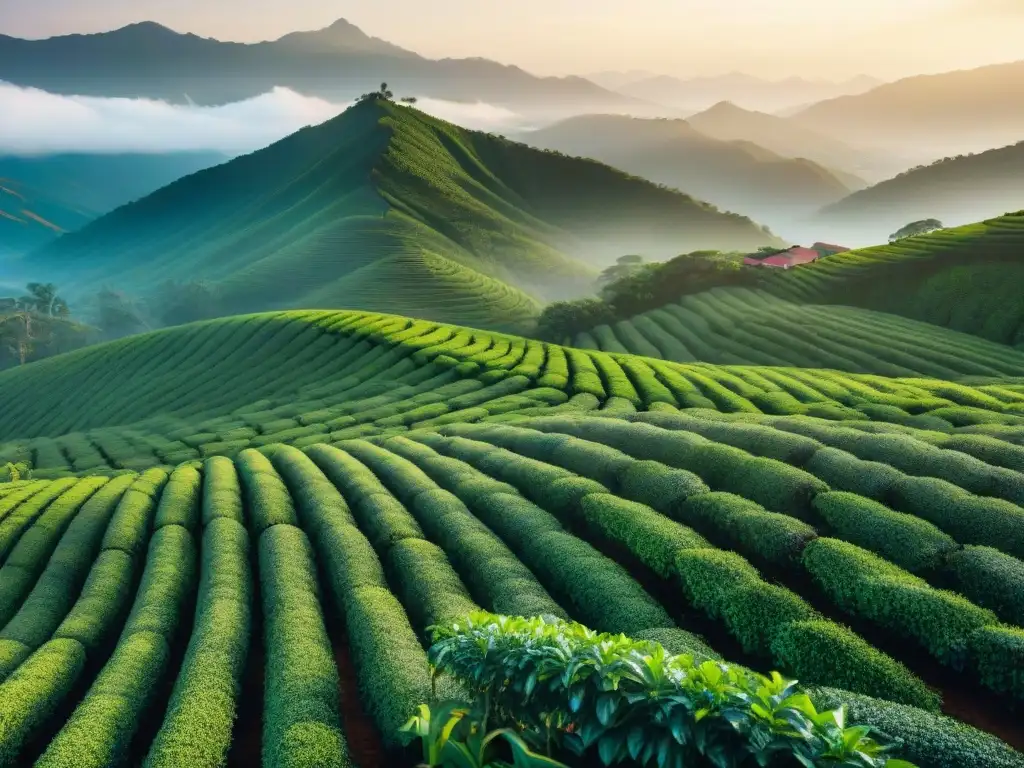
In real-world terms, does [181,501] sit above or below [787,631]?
below

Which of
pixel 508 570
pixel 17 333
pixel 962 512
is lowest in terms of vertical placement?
pixel 508 570

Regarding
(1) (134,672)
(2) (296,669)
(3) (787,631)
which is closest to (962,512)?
(3) (787,631)

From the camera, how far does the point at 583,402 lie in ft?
110

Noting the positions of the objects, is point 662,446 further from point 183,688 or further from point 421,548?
point 183,688

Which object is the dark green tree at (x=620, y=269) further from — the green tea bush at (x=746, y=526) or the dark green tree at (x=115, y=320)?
the green tea bush at (x=746, y=526)

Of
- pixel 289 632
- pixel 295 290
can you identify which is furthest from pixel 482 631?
pixel 295 290

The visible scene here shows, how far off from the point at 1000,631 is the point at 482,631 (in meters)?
8.04

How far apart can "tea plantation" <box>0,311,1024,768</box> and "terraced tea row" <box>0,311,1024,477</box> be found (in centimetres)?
94

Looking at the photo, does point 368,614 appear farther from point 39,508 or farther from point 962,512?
point 39,508

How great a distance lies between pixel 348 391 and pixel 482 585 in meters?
31.6

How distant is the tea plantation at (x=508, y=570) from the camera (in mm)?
10164

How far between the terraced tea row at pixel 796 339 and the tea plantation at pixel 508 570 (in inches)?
736

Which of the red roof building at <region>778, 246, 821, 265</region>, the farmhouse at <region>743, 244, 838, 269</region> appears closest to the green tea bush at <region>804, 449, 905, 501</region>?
the farmhouse at <region>743, 244, 838, 269</region>

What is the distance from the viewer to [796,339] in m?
58.1
